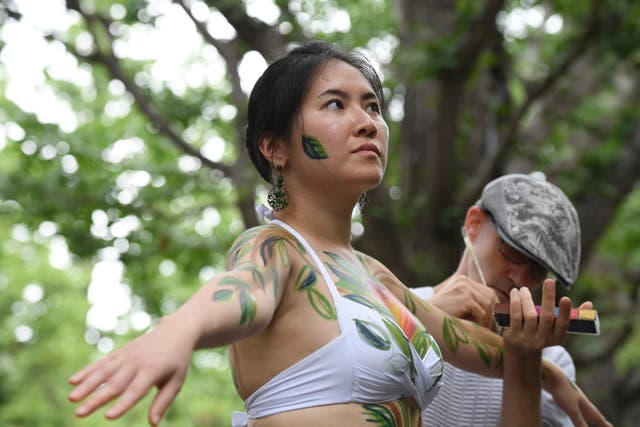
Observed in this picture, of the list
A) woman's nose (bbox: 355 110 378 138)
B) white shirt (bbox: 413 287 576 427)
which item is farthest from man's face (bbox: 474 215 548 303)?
woman's nose (bbox: 355 110 378 138)

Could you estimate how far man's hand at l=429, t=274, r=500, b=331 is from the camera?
10.5 feet

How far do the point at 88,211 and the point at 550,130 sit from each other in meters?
4.87

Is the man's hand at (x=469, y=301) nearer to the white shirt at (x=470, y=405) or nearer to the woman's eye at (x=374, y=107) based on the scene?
the white shirt at (x=470, y=405)

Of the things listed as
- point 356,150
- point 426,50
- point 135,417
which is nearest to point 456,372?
point 356,150

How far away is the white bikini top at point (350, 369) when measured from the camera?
2234mm

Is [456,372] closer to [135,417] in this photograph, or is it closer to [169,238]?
[169,238]

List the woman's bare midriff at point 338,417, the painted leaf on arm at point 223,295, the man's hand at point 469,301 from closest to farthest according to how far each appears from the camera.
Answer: the painted leaf on arm at point 223,295 → the woman's bare midriff at point 338,417 → the man's hand at point 469,301

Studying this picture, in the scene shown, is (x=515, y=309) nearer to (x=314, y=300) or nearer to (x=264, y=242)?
(x=314, y=300)

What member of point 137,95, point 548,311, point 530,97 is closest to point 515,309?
point 548,311

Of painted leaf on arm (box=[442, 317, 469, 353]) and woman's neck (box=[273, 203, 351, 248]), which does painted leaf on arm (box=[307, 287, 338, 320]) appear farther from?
painted leaf on arm (box=[442, 317, 469, 353])

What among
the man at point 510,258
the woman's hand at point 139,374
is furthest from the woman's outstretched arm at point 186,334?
the man at point 510,258

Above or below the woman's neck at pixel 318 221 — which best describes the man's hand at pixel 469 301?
below

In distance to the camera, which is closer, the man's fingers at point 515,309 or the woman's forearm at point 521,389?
the man's fingers at point 515,309

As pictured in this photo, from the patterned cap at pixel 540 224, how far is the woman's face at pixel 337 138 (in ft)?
3.32
